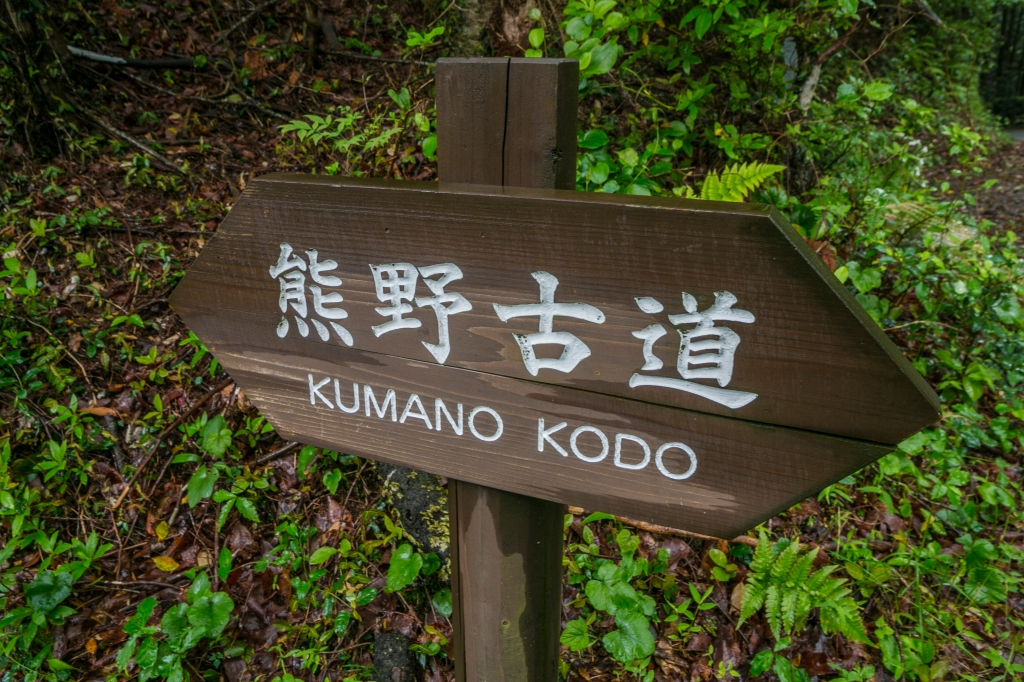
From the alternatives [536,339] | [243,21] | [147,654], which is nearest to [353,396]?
[536,339]

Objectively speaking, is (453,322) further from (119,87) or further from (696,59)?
(119,87)

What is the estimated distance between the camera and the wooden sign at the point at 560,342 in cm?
80

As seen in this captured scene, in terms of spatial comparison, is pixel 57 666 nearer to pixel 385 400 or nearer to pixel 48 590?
pixel 48 590

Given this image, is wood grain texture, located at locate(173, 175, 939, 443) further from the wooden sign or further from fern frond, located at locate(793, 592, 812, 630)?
fern frond, located at locate(793, 592, 812, 630)

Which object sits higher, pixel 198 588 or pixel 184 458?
pixel 184 458

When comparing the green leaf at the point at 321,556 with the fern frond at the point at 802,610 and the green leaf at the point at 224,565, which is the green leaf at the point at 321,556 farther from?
the fern frond at the point at 802,610

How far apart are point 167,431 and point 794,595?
2.56 metres

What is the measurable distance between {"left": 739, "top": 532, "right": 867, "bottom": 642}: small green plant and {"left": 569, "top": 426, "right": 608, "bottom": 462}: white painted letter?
56.2 inches

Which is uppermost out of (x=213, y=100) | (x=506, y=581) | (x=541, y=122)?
(x=541, y=122)

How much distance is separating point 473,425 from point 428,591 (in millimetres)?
1463

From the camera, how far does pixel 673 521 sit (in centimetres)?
99

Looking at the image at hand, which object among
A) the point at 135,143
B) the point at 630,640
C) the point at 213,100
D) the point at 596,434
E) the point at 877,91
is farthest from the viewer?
the point at 213,100

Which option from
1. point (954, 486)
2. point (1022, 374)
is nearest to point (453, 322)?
point (954, 486)

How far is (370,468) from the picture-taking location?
2.44 meters
